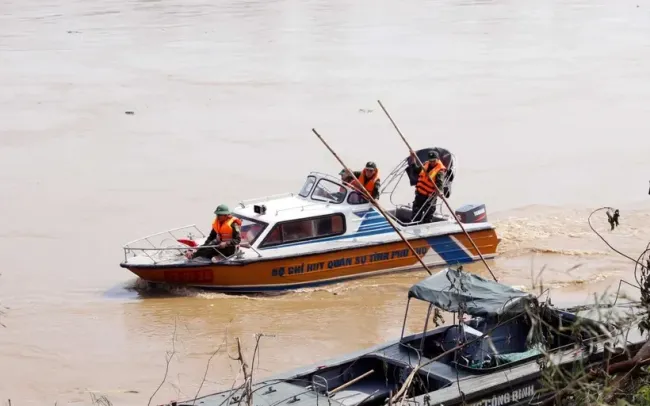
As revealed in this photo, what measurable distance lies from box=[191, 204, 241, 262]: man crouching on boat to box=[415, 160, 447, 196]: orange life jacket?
2869 millimetres

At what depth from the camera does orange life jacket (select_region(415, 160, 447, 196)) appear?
16109 millimetres

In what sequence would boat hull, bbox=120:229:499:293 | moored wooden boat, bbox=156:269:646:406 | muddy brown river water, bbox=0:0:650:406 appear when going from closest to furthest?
1. moored wooden boat, bbox=156:269:646:406
2. muddy brown river water, bbox=0:0:650:406
3. boat hull, bbox=120:229:499:293

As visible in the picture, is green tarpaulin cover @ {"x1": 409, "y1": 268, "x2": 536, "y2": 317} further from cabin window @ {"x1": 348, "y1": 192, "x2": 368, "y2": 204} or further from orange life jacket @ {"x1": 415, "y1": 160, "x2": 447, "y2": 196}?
orange life jacket @ {"x1": 415, "y1": 160, "x2": 447, "y2": 196}

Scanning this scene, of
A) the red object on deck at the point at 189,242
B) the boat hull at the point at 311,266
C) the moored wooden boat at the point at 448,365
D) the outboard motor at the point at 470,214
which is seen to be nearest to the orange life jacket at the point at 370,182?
the boat hull at the point at 311,266

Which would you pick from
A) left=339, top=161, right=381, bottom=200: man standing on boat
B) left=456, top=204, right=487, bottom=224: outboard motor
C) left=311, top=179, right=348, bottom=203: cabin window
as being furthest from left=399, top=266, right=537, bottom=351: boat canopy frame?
left=456, top=204, right=487, bottom=224: outboard motor

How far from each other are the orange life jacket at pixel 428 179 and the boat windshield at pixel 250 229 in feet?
8.21

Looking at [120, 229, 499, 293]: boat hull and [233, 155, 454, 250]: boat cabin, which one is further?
[233, 155, 454, 250]: boat cabin

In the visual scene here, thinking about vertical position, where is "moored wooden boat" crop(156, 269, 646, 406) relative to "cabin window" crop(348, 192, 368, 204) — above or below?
below

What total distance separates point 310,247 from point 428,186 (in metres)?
2.06

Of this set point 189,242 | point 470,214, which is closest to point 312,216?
point 189,242

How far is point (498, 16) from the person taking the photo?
48531 millimetres

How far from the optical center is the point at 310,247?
15.6 m

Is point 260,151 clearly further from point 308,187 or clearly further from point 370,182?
point 370,182

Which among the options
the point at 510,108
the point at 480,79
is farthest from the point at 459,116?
the point at 480,79
